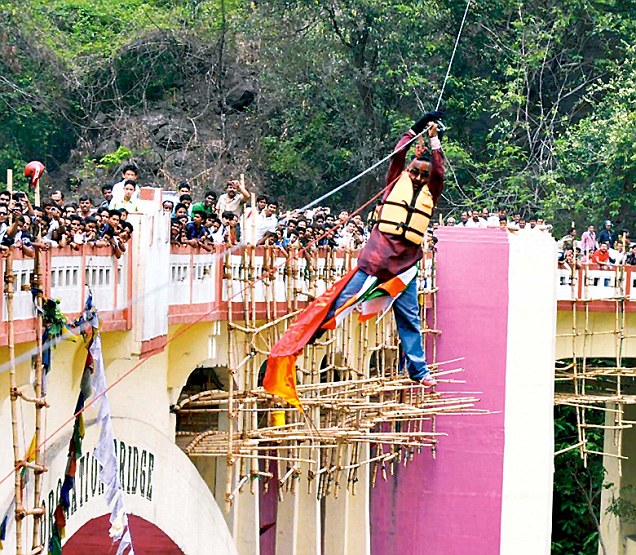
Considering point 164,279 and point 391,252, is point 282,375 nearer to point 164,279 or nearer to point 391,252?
point 391,252

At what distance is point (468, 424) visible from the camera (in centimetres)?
2173

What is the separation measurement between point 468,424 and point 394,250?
9.73m

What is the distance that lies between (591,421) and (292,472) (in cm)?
1329

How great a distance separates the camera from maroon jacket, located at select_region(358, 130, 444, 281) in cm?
1228

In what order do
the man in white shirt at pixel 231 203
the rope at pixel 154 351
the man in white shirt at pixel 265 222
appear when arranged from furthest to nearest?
the man in white shirt at pixel 265 222, the man in white shirt at pixel 231 203, the rope at pixel 154 351

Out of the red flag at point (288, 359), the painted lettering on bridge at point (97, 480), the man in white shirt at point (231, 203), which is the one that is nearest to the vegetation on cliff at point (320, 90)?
the man in white shirt at point (231, 203)

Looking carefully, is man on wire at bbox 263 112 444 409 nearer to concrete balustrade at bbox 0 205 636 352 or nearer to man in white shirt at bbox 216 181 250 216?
concrete balustrade at bbox 0 205 636 352

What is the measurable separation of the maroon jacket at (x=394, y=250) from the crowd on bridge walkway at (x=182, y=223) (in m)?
0.71

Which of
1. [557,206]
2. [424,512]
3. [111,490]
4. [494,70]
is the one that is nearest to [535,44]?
[494,70]

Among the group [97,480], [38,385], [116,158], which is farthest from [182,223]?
[116,158]

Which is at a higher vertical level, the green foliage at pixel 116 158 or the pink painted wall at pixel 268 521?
the green foliage at pixel 116 158

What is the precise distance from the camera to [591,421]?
97.6 feet

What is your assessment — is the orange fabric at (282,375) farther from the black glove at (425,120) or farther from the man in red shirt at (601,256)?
the man in red shirt at (601,256)

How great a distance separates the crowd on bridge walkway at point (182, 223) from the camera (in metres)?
11.4
